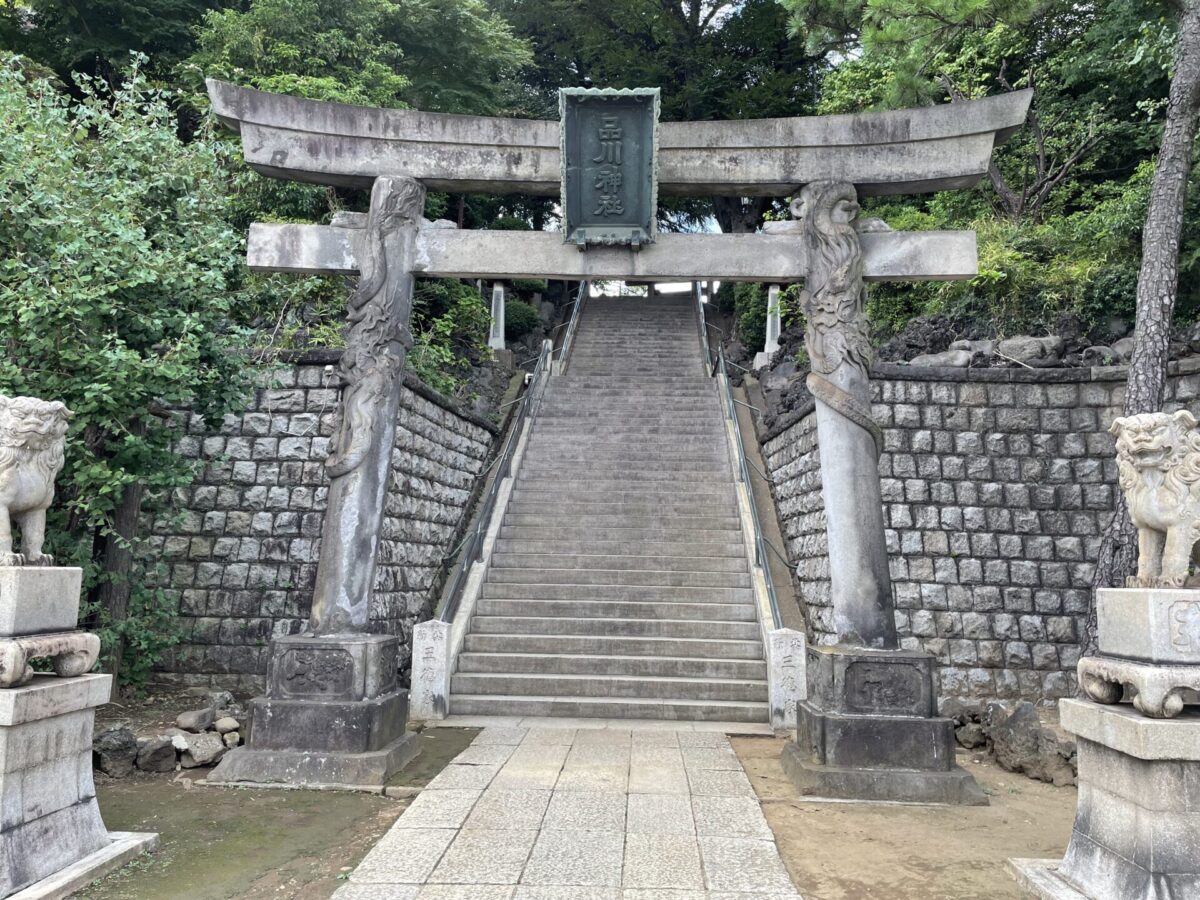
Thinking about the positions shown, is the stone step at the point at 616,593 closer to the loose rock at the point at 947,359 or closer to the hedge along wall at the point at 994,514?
the hedge along wall at the point at 994,514

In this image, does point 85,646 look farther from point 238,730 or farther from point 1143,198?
point 1143,198

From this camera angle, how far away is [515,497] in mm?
11297

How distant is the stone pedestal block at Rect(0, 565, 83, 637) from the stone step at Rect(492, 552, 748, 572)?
19.7 feet

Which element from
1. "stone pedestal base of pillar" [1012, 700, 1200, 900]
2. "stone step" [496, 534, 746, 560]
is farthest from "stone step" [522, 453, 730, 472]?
"stone pedestal base of pillar" [1012, 700, 1200, 900]

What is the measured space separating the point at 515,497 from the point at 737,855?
24.8 feet

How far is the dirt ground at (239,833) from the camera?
12.4ft

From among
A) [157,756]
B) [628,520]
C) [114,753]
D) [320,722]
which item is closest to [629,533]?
[628,520]

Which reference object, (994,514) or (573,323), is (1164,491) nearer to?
(994,514)

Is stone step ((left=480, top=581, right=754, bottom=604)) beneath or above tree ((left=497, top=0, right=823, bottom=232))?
beneath

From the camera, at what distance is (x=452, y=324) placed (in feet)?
42.5

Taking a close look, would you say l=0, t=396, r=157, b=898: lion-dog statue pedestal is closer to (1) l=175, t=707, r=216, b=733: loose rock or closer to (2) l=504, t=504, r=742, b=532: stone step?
(1) l=175, t=707, r=216, b=733: loose rock

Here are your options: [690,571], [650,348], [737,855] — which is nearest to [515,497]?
[690,571]

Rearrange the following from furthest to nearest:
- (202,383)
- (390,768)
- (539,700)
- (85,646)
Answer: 1. (539,700)
2. (202,383)
3. (390,768)
4. (85,646)

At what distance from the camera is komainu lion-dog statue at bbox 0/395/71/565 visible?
3814mm
